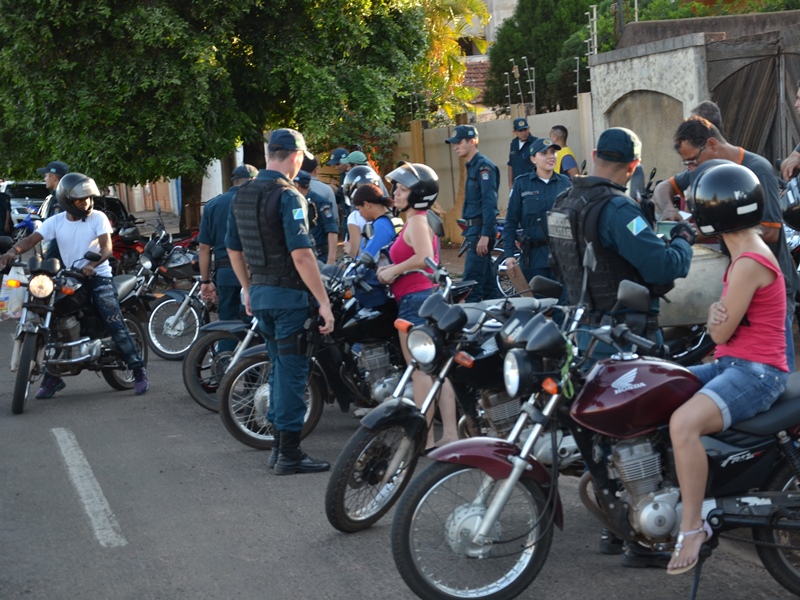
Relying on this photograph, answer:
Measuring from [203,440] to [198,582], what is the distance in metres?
2.79

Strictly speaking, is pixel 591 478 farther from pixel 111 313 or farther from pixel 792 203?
pixel 111 313

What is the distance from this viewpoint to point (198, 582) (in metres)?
4.82

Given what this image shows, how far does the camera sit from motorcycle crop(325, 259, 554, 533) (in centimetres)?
495

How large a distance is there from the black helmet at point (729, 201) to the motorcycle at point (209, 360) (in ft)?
14.2

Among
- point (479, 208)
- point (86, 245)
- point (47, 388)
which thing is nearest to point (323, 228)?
point (479, 208)

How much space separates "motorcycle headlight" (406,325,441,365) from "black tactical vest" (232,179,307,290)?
1548 millimetres

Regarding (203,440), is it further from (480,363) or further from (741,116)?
(741,116)

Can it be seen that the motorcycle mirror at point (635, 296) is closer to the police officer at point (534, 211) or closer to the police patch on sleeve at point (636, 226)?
the police patch on sleeve at point (636, 226)

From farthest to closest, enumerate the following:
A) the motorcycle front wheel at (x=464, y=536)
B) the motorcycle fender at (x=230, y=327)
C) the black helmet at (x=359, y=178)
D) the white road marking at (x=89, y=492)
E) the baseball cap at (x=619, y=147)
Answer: the black helmet at (x=359, y=178), the motorcycle fender at (x=230, y=327), the white road marking at (x=89, y=492), the baseball cap at (x=619, y=147), the motorcycle front wheel at (x=464, y=536)

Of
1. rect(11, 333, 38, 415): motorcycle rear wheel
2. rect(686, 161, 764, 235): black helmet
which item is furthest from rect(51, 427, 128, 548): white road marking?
rect(686, 161, 764, 235): black helmet

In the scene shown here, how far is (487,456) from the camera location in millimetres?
4133

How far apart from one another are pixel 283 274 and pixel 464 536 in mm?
2542

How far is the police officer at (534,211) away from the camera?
889cm

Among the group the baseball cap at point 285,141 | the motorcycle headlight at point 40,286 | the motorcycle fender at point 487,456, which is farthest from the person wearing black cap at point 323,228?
the motorcycle fender at point 487,456
